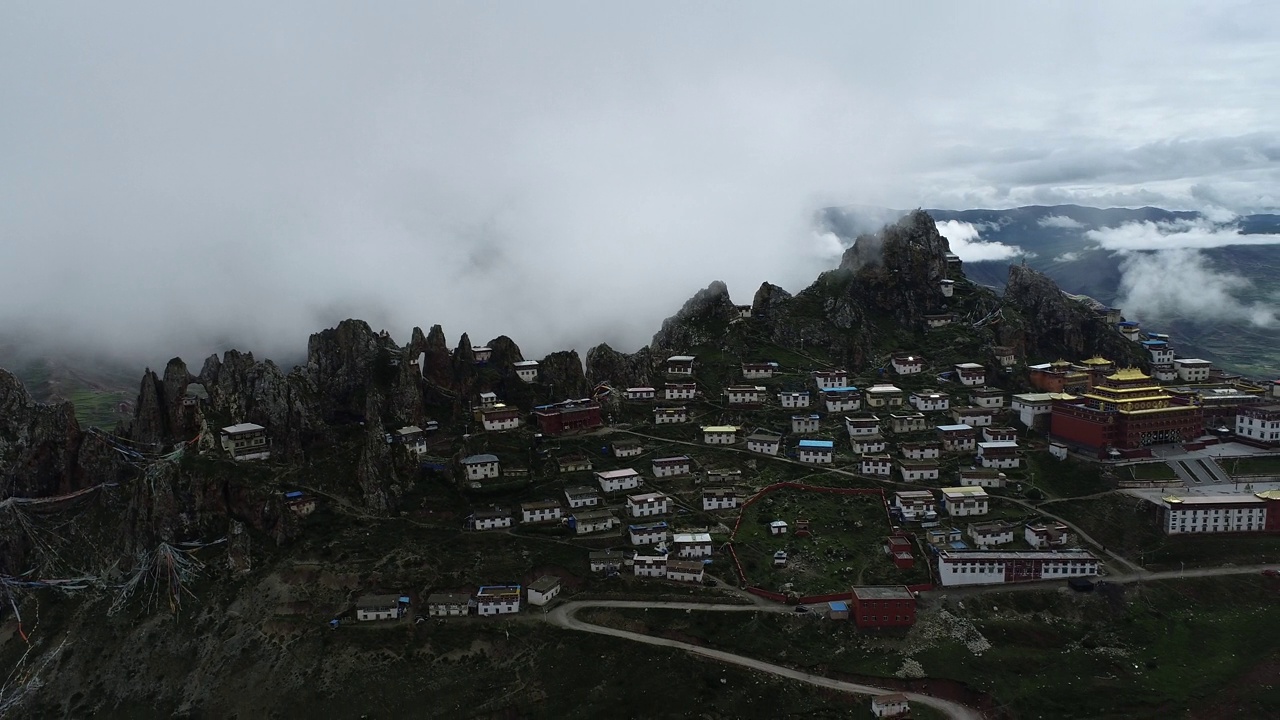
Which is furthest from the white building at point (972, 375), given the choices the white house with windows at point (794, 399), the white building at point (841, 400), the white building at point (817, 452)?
the white building at point (817, 452)

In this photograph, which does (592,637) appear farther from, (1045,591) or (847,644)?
(1045,591)

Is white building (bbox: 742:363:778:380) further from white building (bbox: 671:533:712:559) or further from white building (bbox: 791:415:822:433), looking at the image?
white building (bbox: 671:533:712:559)

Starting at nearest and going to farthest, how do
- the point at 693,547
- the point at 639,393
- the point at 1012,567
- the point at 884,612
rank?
the point at 884,612 → the point at 1012,567 → the point at 693,547 → the point at 639,393

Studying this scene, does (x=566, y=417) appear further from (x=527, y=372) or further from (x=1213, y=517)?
(x=1213, y=517)

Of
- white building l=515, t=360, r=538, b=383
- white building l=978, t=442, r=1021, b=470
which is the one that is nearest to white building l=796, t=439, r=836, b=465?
white building l=978, t=442, r=1021, b=470

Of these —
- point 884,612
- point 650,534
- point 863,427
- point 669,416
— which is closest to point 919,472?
point 863,427

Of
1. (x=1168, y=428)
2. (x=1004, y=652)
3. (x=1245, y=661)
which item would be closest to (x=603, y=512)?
(x=1004, y=652)
